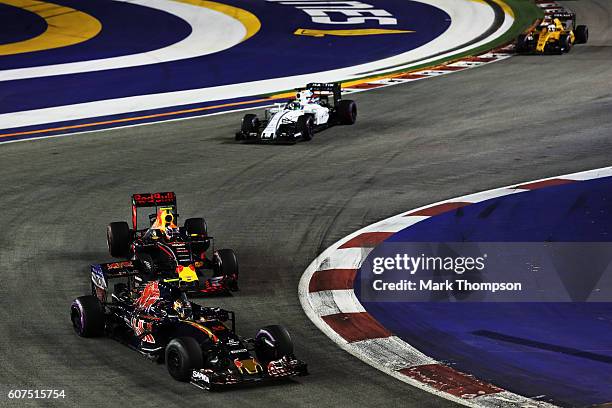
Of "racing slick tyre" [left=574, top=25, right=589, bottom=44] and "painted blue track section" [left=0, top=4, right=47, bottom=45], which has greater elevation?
"racing slick tyre" [left=574, top=25, right=589, bottom=44]

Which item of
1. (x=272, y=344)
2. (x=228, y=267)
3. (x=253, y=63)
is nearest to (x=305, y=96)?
(x=253, y=63)

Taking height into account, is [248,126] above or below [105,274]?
below

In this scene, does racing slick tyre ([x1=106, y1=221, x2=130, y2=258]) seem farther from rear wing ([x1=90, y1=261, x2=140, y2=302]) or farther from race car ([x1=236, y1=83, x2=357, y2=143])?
race car ([x1=236, y1=83, x2=357, y2=143])

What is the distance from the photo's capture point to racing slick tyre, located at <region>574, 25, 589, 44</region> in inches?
1329

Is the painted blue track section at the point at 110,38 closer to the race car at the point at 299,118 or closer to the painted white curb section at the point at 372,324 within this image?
the race car at the point at 299,118

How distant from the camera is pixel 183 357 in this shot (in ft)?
35.8

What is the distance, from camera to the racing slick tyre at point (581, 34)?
33.8 meters

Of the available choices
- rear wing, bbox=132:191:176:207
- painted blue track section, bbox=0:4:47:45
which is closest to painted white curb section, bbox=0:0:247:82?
painted blue track section, bbox=0:4:47:45

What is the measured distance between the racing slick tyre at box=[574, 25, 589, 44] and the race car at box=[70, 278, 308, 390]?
2321cm

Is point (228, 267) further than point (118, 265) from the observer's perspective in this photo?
Yes

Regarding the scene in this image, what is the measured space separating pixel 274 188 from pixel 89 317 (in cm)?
777

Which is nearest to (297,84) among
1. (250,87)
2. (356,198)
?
(250,87)

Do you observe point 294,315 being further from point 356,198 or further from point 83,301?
point 356,198

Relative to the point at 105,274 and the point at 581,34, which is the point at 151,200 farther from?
the point at 581,34
